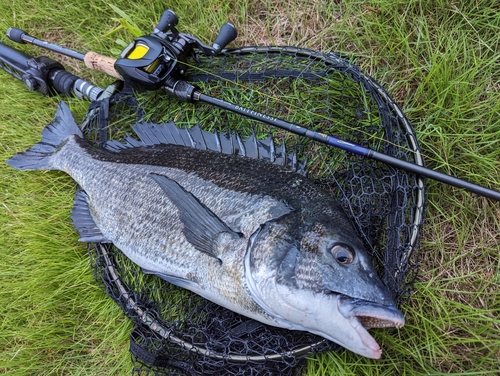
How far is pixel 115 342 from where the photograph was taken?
2740 millimetres

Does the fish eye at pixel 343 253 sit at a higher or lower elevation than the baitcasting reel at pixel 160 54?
lower

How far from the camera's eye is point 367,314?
165 cm

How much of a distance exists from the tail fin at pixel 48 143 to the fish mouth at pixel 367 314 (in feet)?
7.64

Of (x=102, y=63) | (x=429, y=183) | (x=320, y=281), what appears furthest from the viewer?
(x=102, y=63)

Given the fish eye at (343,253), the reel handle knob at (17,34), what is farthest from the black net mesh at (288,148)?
the reel handle knob at (17,34)

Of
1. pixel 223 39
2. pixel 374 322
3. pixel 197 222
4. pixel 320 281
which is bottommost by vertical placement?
pixel 374 322

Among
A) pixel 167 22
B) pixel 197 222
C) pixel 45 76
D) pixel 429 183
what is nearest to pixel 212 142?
pixel 197 222

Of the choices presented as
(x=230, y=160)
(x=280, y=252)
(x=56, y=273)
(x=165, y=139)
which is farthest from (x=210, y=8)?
(x=56, y=273)

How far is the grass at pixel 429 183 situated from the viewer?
7.42ft

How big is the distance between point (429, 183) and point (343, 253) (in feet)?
3.12

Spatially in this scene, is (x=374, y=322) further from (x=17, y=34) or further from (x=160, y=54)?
(x=17, y=34)

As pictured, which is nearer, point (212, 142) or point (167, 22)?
point (212, 142)

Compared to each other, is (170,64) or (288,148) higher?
(170,64)

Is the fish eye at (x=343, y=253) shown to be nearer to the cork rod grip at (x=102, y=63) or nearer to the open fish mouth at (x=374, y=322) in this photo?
the open fish mouth at (x=374, y=322)
